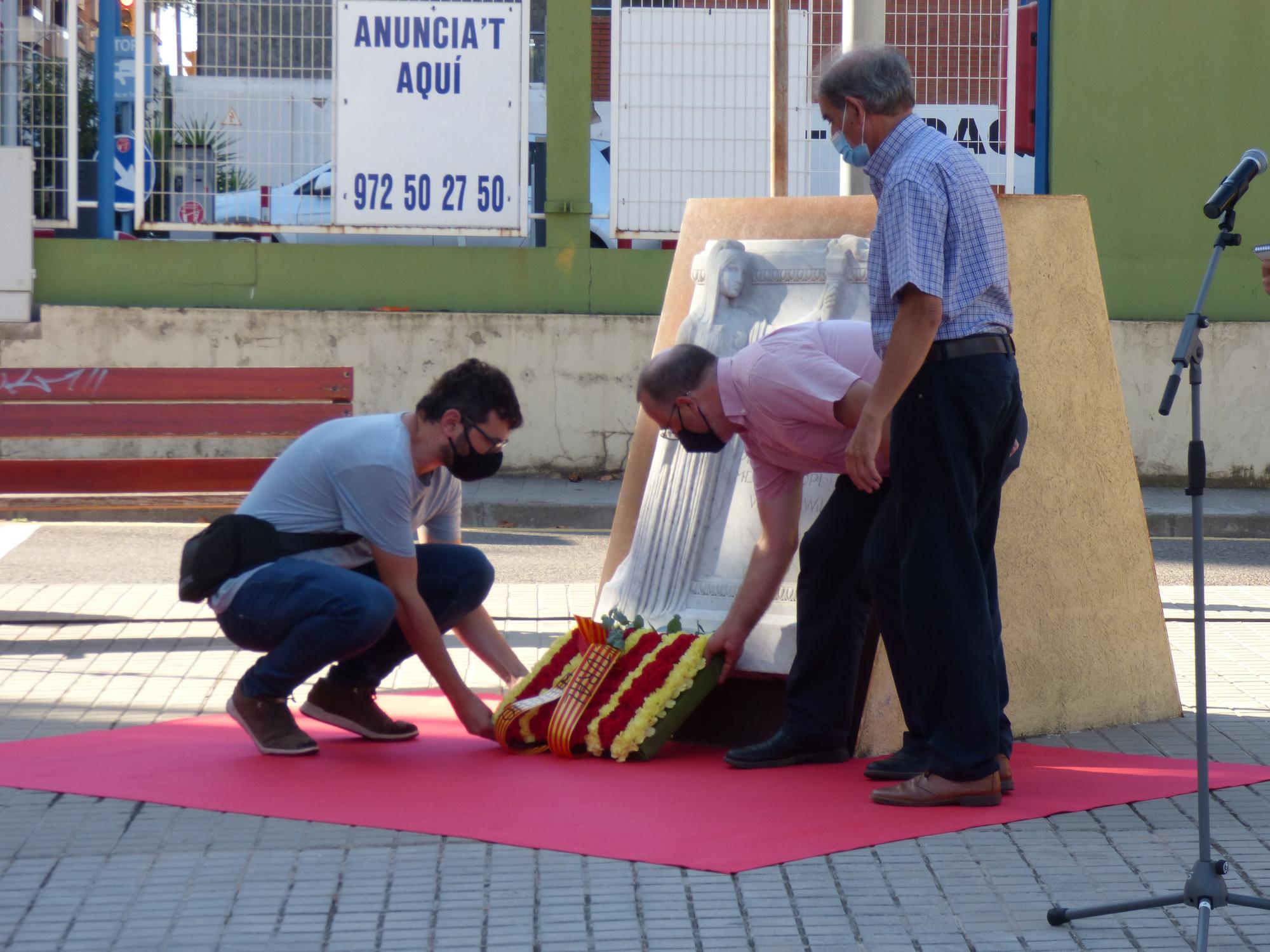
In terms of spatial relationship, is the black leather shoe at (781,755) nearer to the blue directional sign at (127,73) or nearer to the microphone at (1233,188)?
the microphone at (1233,188)

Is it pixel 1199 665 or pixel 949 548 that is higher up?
Answer: pixel 949 548

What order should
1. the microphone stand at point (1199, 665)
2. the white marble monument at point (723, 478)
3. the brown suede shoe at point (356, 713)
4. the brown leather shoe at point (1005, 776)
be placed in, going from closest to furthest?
the microphone stand at point (1199, 665)
the brown leather shoe at point (1005, 776)
the brown suede shoe at point (356, 713)
the white marble monument at point (723, 478)

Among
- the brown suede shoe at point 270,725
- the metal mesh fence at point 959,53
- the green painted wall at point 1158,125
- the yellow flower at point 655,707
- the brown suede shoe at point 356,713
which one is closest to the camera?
the yellow flower at point 655,707

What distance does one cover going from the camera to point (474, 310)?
1330 centimetres

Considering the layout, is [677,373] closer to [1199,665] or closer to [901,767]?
[901,767]

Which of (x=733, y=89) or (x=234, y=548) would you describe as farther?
(x=733, y=89)

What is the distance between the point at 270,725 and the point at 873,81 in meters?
2.40

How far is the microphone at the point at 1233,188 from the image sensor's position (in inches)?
129

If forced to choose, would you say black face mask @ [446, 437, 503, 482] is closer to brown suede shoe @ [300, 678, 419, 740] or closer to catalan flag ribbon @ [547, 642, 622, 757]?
catalan flag ribbon @ [547, 642, 622, 757]

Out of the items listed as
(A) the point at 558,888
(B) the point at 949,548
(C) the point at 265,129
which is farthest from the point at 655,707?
(C) the point at 265,129

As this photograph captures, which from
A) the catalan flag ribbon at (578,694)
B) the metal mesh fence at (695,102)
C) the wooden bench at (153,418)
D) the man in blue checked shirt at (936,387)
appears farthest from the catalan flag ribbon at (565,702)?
the metal mesh fence at (695,102)

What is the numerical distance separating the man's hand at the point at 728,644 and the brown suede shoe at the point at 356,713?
3.20 feet

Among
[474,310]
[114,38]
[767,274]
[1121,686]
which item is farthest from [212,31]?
[1121,686]

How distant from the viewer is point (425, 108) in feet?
43.4
